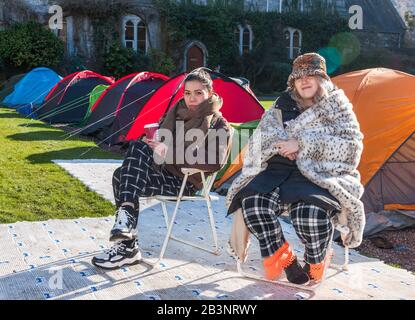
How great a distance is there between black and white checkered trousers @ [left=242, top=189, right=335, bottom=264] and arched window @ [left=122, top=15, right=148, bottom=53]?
1972 centimetres

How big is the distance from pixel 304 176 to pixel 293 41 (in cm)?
2379

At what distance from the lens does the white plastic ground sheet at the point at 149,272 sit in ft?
Answer: 9.57

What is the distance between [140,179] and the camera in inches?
131

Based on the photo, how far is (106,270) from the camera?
3227 millimetres

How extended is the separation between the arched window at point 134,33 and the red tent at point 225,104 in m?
14.9

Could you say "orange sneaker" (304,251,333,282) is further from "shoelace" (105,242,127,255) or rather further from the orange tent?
the orange tent

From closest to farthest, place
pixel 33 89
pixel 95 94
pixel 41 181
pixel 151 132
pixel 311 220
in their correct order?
pixel 311 220 < pixel 151 132 < pixel 41 181 < pixel 95 94 < pixel 33 89

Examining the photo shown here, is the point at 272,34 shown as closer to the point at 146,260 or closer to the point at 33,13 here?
the point at 33,13

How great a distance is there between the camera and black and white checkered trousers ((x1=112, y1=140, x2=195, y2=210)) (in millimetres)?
3279

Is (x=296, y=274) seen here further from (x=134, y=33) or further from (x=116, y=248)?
(x=134, y=33)

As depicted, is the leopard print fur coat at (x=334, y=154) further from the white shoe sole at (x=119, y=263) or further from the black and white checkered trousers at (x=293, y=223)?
the white shoe sole at (x=119, y=263)

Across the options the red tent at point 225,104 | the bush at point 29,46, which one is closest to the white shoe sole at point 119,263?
the red tent at point 225,104

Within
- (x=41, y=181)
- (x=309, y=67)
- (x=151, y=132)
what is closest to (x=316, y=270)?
(x=309, y=67)
